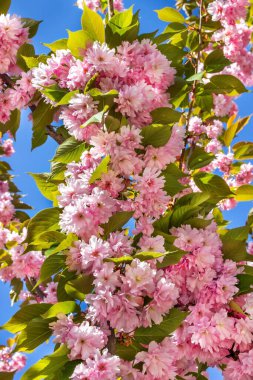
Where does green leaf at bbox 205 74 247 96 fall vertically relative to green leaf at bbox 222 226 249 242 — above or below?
above

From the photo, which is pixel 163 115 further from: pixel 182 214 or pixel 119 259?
pixel 119 259

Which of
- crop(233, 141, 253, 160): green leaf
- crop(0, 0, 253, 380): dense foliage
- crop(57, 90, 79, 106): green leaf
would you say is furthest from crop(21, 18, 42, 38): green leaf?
crop(233, 141, 253, 160): green leaf

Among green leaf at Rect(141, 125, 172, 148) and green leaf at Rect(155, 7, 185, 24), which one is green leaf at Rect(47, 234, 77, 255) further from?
green leaf at Rect(155, 7, 185, 24)

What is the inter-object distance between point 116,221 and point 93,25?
2.87 ft

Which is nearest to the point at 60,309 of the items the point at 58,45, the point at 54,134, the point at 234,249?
the point at 234,249

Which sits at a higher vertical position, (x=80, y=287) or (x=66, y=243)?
(x=66, y=243)

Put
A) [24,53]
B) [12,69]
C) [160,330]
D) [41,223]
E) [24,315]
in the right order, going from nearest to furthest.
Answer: [160,330] < [24,315] < [41,223] < [24,53] < [12,69]

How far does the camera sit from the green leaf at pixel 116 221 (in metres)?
1.90

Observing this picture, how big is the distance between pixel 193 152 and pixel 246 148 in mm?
1194

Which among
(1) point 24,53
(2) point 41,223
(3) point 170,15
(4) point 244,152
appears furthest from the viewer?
(4) point 244,152

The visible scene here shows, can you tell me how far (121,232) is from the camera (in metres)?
1.91

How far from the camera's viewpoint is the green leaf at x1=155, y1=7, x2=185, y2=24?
11.3 feet

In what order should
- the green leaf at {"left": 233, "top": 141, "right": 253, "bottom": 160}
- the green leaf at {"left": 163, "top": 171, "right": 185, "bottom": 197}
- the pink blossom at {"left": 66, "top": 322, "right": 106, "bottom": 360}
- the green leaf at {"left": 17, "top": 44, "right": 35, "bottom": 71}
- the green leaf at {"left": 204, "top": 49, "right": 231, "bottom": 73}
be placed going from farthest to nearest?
the green leaf at {"left": 233, "top": 141, "right": 253, "bottom": 160}
the green leaf at {"left": 204, "top": 49, "right": 231, "bottom": 73}
the green leaf at {"left": 17, "top": 44, "right": 35, "bottom": 71}
the green leaf at {"left": 163, "top": 171, "right": 185, "bottom": 197}
the pink blossom at {"left": 66, "top": 322, "right": 106, "bottom": 360}

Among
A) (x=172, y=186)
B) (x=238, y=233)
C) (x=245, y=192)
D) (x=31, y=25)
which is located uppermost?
(x=31, y=25)
